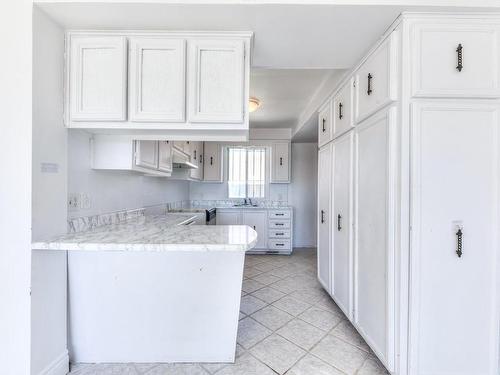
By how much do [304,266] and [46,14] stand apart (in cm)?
406

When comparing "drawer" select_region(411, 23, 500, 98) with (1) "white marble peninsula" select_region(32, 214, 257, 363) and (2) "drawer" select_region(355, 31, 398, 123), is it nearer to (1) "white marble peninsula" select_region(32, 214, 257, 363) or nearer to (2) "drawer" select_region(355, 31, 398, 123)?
(2) "drawer" select_region(355, 31, 398, 123)

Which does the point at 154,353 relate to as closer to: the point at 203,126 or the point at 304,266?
the point at 203,126

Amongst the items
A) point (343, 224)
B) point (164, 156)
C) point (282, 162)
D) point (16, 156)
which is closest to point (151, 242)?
point (16, 156)

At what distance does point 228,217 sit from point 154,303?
10.2 ft

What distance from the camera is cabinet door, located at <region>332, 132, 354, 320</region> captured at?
2154 mm

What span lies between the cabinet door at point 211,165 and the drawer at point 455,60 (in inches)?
160

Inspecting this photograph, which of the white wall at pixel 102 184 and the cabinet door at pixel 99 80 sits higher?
the cabinet door at pixel 99 80

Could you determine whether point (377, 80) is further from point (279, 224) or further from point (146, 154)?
point (279, 224)

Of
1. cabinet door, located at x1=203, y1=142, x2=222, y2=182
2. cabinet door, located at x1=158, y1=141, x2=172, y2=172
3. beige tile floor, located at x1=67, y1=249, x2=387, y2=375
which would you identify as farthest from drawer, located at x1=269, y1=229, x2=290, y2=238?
cabinet door, located at x1=158, y1=141, x2=172, y2=172

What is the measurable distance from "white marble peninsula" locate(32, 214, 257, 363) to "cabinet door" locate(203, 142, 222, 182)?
3.48m

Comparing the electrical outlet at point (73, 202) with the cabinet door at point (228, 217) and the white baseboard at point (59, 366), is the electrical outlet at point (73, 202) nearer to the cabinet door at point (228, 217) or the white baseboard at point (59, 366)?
the white baseboard at point (59, 366)

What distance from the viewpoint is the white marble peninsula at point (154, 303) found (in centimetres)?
167

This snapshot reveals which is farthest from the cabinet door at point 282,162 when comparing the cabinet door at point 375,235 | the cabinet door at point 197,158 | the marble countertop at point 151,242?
the marble countertop at point 151,242

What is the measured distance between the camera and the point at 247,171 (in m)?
5.33
